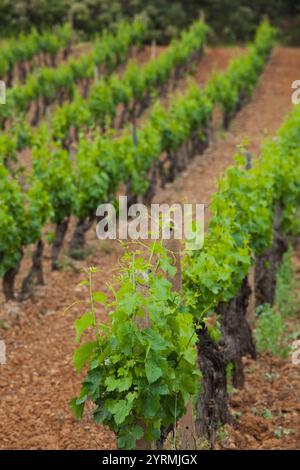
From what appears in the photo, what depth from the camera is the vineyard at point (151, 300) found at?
4.34m

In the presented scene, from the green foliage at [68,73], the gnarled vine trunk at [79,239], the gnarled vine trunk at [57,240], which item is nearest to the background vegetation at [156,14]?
the green foliage at [68,73]

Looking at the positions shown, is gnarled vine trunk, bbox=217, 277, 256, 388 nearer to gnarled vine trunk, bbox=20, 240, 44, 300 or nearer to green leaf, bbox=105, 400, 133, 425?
green leaf, bbox=105, 400, 133, 425

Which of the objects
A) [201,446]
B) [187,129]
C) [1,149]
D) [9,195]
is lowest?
[201,446]

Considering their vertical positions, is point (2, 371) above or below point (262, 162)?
below

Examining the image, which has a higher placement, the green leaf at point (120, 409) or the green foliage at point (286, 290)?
the green foliage at point (286, 290)

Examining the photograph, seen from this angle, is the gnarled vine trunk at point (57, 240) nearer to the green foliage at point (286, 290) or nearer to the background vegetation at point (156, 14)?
the green foliage at point (286, 290)

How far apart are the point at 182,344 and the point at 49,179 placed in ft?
17.4

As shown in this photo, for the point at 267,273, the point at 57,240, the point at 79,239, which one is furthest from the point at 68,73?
the point at 267,273

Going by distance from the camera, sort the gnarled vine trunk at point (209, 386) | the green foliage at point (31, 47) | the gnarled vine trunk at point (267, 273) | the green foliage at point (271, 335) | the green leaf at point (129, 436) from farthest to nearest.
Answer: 1. the green foliage at point (31, 47)
2. the gnarled vine trunk at point (267, 273)
3. the green foliage at point (271, 335)
4. the gnarled vine trunk at point (209, 386)
5. the green leaf at point (129, 436)

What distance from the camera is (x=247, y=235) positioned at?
22.5ft

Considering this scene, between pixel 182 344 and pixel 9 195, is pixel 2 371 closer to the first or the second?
pixel 9 195

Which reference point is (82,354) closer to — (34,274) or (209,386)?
(209,386)

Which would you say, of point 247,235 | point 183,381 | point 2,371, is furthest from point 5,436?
point 247,235

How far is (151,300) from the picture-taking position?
4316 mm
